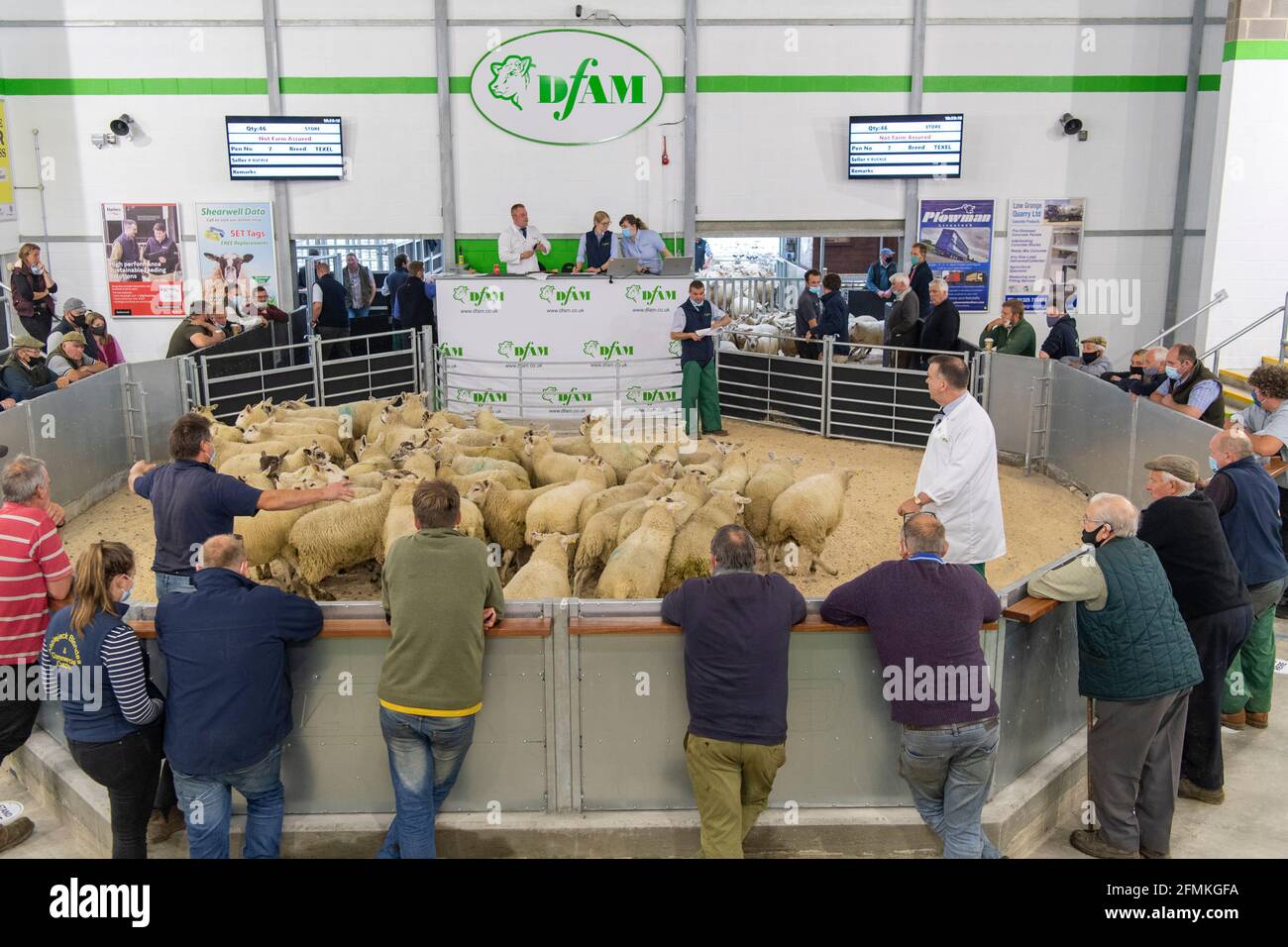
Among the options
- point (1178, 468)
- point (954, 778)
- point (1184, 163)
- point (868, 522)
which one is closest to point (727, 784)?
point (954, 778)

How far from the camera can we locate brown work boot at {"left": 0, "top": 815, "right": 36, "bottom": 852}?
Answer: 5.53m

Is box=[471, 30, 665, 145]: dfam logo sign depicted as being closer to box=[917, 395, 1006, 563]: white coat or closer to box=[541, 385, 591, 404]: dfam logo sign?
box=[541, 385, 591, 404]: dfam logo sign

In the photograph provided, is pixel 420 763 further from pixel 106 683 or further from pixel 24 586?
pixel 24 586

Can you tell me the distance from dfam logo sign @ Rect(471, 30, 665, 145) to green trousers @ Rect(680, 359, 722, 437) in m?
4.12

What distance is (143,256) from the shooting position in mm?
15969

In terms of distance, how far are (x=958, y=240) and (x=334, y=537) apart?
36.0ft

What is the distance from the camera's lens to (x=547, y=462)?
9.60 m

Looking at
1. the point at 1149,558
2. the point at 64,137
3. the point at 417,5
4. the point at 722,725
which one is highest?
the point at 417,5

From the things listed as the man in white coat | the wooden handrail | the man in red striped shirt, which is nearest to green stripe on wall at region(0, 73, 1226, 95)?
the man in white coat

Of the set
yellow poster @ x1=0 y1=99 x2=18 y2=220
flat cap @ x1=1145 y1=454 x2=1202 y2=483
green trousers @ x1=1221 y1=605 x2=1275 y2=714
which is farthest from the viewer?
yellow poster @ x1=0 y1=99 x2=18 y2=220

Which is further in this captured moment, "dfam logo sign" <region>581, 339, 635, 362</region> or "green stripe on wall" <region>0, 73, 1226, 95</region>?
"green stripe on wall" <region>0, 73, 1226, 95</region>

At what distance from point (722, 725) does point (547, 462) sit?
5100 mm

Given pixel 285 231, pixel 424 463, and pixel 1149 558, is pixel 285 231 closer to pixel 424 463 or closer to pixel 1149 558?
pixel 424 463
